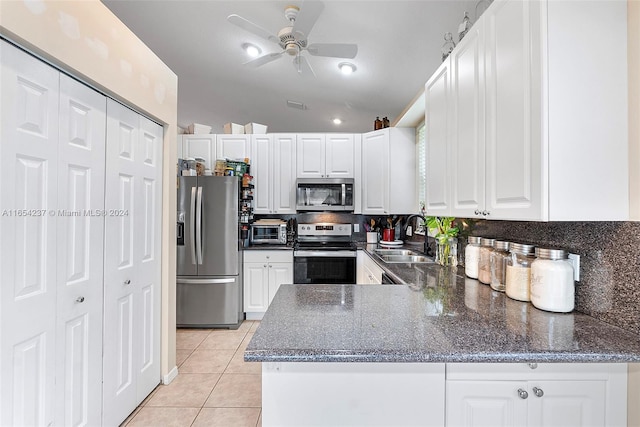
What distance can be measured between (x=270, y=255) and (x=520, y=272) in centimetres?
255

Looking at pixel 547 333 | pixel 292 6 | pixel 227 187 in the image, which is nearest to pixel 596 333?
pixel 547 333

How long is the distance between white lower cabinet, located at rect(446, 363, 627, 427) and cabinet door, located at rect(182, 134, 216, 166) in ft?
11.4

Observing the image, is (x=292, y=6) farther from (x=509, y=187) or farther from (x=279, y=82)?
(x=509, y=187)

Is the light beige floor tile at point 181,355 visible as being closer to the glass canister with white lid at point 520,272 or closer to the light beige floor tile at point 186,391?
the light beige floor tile at point 186,391

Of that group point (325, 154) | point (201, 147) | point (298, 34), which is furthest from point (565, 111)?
point (201, 147)

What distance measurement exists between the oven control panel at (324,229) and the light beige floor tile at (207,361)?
1.68 meters

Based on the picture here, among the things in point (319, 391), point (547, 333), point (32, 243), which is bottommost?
point (319, 391)

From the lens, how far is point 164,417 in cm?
183

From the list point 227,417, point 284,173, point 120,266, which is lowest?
point 227,417

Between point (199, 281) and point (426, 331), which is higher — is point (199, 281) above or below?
below

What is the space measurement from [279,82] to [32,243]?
2.98 m

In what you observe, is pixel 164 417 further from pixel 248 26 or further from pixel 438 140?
pixel 248 26

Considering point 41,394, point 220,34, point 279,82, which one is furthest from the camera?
point 279,82

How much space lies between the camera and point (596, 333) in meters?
0.98
